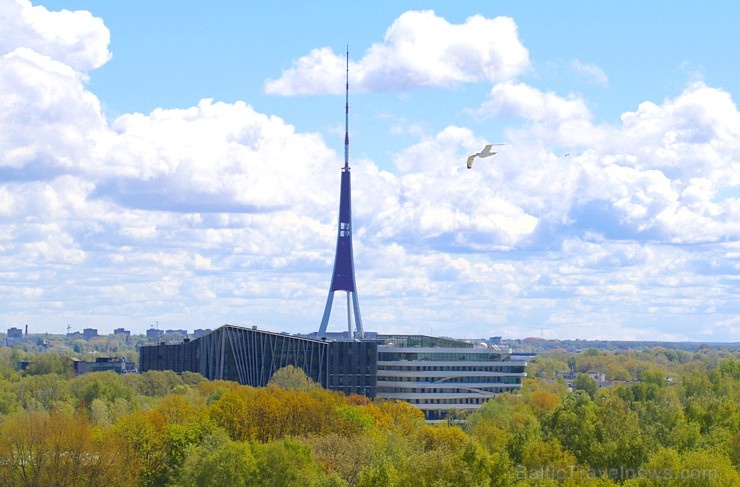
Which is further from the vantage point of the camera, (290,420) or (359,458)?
(290,420)

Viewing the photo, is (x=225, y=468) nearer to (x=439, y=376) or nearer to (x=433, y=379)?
(x=433, y=379)

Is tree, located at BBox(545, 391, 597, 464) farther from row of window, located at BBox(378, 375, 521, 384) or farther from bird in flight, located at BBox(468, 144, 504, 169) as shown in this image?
row of window, located at BBox(378, 375, 521, 384)

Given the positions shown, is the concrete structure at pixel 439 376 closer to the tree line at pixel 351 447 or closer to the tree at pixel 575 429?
the tree line at pixel 351 447

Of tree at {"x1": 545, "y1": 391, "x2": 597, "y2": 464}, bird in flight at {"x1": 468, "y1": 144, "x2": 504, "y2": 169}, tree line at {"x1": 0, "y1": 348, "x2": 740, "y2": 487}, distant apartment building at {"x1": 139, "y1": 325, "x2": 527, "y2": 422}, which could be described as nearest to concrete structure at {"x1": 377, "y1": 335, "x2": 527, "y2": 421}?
distant apartment building at {"x1": 139, "y1": 325, "x2": 527, "y2": 422}

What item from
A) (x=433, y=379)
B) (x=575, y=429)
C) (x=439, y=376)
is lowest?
(x=575, y=429)

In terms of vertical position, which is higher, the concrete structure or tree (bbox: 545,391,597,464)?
the concrete structure

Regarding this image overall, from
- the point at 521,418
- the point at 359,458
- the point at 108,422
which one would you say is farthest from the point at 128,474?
the point at 521,418

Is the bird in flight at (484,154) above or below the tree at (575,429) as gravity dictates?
above

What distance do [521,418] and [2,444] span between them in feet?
204

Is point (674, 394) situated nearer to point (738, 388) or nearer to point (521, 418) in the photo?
point (738, 388)

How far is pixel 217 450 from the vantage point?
95875 millimetres

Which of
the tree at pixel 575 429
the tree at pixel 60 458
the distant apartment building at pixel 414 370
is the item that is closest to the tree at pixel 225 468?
the tree at pixel 60 458

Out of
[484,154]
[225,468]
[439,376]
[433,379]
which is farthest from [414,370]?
[484,154]

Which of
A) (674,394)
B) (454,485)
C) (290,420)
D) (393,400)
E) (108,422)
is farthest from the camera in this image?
(674,394)
